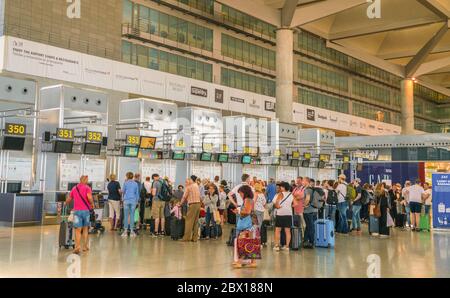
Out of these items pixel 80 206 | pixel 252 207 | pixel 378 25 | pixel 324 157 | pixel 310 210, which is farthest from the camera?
pixel 378 25

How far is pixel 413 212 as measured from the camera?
54.0 ft

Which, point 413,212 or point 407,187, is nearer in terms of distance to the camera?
point 413,212

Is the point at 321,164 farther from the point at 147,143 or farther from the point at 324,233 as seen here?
the point at 324,233

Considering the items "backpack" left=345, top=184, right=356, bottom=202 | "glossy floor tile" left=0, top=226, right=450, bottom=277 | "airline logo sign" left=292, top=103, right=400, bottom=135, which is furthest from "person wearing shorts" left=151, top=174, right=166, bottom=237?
"airline logo sign" left=292, top=103, right=400, bottom=135

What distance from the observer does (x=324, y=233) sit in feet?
37.7

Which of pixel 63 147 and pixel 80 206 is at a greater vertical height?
pixel 63 147

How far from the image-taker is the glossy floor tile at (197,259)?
7.89m

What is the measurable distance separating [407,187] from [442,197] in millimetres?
1625

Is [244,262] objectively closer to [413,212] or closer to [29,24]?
[413,212]

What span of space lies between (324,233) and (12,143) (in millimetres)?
9415

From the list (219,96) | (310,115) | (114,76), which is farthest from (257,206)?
(310,115)

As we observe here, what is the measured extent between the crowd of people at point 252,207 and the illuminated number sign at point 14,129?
3371mm
